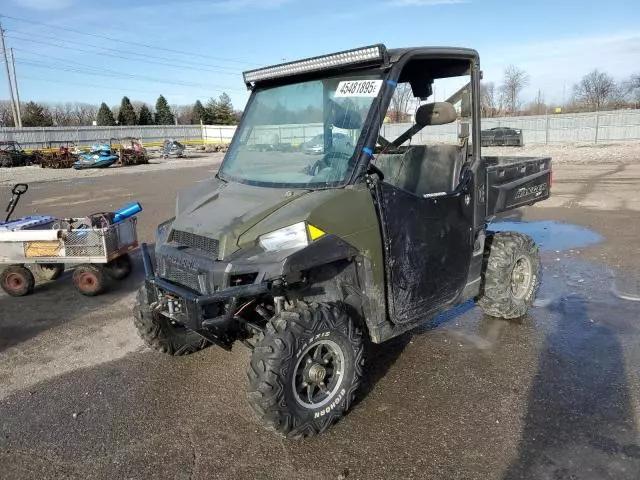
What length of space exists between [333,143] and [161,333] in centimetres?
210

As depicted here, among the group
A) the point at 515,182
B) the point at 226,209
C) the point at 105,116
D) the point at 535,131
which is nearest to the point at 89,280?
the point at 226,209

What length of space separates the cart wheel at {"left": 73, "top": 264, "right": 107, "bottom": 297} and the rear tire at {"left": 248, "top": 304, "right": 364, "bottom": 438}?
3865 mm

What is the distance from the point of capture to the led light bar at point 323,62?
3.49 m

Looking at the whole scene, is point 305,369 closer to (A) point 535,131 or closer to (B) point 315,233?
(B) point 315,233

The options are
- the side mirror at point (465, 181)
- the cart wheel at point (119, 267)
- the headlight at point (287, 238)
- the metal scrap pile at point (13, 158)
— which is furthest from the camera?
the metal scrap pile at point (13, 158)

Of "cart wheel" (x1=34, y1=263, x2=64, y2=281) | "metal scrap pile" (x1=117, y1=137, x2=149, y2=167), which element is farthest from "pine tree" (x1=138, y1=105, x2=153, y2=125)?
"cart wheel" (x1=34, y1=263, x2=64, y2=281)

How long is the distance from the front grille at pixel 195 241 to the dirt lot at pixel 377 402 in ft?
3.94

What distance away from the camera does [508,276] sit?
5078mm

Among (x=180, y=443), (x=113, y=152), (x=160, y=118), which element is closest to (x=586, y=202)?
(x=180, y=443)

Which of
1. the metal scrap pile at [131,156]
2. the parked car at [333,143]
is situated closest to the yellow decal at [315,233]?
the parked car at [333,143]

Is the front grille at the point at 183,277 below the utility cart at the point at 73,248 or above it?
above

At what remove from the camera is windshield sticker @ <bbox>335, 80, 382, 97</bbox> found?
361cm

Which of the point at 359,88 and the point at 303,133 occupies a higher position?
the point at 359,88

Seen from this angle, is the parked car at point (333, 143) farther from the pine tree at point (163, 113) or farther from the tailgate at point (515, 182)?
the pine tree at point (163, 113)
